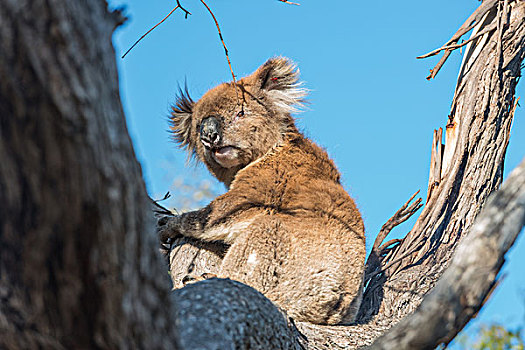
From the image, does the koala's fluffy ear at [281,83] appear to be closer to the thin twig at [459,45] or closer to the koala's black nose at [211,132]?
the koala's black nose at [211,132]

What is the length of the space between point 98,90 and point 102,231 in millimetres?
381

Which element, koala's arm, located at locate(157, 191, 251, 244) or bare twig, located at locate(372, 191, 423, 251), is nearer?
koala's arm, located at locate(157, 191, 251, 244)

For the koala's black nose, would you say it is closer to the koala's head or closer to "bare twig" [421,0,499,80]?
the koala's head

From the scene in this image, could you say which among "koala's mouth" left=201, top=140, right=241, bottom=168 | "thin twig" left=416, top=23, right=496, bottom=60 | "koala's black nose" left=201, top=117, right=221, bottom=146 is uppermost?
"thin twig" left=416, top=23, right=496, bottom=60

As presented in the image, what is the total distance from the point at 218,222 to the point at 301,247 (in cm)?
85

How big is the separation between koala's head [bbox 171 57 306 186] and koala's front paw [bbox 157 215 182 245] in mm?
909

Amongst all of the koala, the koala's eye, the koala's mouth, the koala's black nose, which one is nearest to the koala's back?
the koala

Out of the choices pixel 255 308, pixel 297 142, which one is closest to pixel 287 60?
pixel 297 142

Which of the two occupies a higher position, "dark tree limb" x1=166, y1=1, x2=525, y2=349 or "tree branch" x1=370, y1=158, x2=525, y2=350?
"dark tree limb" x1=166, y1=1, x2=525, y2=349

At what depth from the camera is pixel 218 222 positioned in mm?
5398

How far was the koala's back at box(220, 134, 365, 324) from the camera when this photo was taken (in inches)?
195

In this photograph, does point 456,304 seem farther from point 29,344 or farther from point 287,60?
point 287,60

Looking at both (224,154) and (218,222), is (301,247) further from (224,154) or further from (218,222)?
(224,154)

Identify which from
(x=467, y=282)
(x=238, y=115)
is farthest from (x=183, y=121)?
(x=467, y=282)
